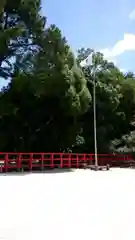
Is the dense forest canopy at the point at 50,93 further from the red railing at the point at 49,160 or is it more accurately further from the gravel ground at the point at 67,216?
the gravel ground at the point at 67,216

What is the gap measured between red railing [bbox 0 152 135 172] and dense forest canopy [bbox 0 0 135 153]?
2794mm

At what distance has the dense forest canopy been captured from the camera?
29108mm

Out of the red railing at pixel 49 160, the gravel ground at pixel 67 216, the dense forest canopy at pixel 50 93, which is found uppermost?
the dense forest canopy at pixel 50 93

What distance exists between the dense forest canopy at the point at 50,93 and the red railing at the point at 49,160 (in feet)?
9.17

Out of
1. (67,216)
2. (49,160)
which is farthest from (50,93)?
(67,216)

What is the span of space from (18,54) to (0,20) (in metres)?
3.04

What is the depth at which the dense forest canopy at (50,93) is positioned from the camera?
29.1 meters

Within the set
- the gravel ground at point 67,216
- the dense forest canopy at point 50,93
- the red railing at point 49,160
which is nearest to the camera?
the gravel ground at point 67,216

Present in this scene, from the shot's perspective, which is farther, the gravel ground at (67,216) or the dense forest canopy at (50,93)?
the dense forest canopy at (50,93)

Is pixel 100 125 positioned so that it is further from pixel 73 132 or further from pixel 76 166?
pixel 76 166

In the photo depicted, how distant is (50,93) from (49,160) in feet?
17.6

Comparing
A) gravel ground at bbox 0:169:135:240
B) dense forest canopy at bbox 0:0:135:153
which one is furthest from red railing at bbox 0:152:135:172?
gravel ground at bbox 0:169:135:240

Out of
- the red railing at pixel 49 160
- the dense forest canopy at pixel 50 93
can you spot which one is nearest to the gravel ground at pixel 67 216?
the red railing at pixel 49 160

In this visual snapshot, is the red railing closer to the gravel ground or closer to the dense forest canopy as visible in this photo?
the dense forest canopy
